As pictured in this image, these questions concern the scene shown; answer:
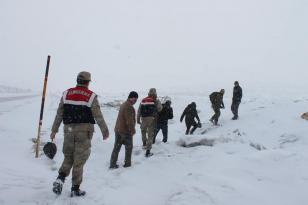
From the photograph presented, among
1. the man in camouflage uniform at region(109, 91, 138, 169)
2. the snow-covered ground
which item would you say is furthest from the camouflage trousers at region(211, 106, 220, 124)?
the man in camouflage uniform at region(109, 91, 138, 169)

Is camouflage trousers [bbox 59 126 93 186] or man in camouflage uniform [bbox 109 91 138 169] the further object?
man in camouflage uniform [bbox 109 91 138 169]

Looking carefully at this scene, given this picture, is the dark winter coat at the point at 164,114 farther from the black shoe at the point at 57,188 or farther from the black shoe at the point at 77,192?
the black shoe at the point at 57,188

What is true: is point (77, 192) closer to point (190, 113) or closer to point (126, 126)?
point (126, 126)

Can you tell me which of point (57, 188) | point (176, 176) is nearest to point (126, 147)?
point (176, 176)

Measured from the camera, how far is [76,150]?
6.32m

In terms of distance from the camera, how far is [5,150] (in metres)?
10.4

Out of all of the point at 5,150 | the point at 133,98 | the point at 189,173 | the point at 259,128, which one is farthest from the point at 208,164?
the point at 259,128

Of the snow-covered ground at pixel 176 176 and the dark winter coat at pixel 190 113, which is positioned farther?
the dark winter coat at pixel 190 113

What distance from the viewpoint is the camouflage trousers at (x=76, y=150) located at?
632 cm

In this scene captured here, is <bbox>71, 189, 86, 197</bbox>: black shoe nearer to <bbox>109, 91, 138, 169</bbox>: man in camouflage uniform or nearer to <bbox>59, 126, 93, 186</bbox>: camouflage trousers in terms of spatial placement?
<bbox>59, 126, 93, 186</bbox>: camouflage trousers

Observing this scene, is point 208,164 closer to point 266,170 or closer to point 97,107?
point 266,170

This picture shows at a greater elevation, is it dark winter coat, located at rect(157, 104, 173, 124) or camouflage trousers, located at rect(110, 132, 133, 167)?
dark winter coat, located at rect(157, 104, 173, 124)

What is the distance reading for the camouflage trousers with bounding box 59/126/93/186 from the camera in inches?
249

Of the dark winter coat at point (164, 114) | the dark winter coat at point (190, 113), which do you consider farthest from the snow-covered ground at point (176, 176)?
the dark winter coat at point (190, 113)
